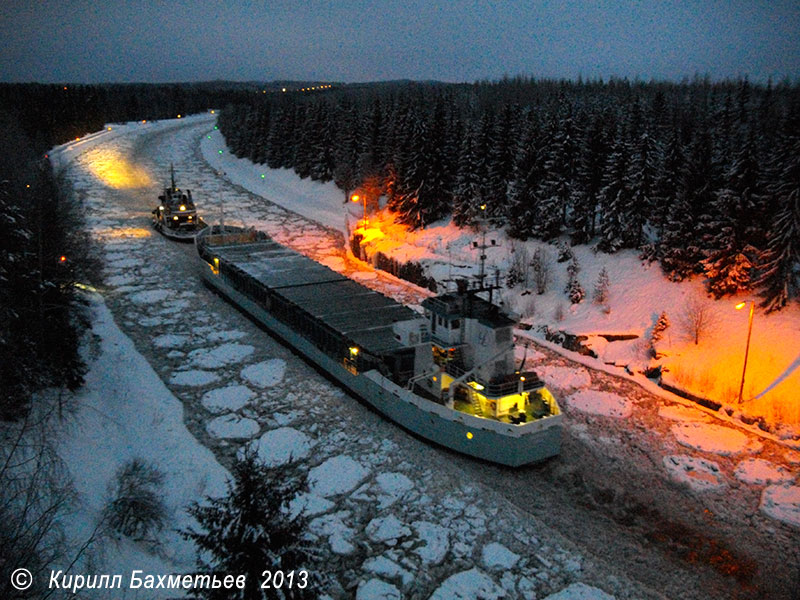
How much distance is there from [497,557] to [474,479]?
9.09ft

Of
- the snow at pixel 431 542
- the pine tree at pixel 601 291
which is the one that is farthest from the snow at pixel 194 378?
the pine tree at pixel 601 291

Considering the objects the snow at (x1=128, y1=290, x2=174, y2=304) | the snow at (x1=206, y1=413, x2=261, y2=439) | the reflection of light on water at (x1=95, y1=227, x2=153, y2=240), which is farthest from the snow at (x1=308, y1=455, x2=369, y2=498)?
the reflection of light on water at (x1=95, y1=227, x2=153, y2=240)

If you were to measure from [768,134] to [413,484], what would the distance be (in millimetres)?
48602

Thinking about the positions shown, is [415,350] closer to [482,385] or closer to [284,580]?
[482,385]

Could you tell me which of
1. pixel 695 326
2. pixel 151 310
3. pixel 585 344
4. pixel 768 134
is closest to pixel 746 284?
pixel 695 326

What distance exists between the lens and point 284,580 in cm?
822

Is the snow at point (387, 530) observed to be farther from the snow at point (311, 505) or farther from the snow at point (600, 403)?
the snow at point (600, 403)

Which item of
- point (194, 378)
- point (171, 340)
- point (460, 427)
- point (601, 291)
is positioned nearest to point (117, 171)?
point (171, 340)

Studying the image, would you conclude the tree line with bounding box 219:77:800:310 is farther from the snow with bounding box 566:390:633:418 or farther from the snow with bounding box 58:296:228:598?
the snow with bounding box 58:296:228:598

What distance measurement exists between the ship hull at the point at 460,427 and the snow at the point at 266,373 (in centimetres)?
307

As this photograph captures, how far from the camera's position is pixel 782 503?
14938 mm

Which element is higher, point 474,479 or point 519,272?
point 519,272

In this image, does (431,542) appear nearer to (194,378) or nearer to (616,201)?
(194,378)

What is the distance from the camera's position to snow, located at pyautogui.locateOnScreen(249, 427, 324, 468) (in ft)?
52.9
